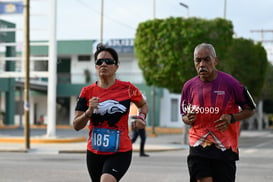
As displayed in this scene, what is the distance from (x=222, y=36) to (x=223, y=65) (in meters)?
2.17

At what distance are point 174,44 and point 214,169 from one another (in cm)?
2277

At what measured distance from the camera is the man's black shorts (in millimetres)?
5969

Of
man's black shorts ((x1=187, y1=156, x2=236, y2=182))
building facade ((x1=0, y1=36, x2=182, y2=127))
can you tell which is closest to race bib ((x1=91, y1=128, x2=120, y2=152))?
man's black shorts ((x1=187, y1=156, x2=236, y2=182))

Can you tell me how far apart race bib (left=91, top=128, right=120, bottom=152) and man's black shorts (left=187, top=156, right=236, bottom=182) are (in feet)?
2.66

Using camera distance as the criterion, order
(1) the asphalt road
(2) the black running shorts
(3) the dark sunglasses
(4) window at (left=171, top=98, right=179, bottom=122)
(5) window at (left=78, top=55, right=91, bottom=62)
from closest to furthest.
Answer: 1. (2) the black running shorts
2. (3) the dark sunglasses
3. (1) the asphalt road
4. (4) window at (left=171, top=98, right=179, bottom=122)
5. (5) window at (left=78, top=55, right=91, bottom=62)

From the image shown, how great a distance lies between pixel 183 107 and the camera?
20.7 feet

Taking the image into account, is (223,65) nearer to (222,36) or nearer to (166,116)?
(222,36)

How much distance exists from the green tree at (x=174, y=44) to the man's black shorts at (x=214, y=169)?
2225 cm

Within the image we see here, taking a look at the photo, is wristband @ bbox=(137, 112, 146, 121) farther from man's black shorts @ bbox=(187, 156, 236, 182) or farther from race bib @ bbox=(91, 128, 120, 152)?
man's black shorts @ bbox=(187, 156, 236, 182)

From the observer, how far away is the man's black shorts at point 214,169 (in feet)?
19.6

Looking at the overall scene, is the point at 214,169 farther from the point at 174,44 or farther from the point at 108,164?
the point at 174,44

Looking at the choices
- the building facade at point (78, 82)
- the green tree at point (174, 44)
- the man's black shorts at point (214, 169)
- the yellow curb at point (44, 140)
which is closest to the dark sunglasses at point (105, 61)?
the man's black shorts at point (214, 169)

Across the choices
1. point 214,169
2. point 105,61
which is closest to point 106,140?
point 105,61

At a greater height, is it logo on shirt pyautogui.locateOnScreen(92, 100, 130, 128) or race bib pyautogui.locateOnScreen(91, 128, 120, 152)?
logo on shirt pyautogui.locateOnScreen(92, 100, 130, 128)
